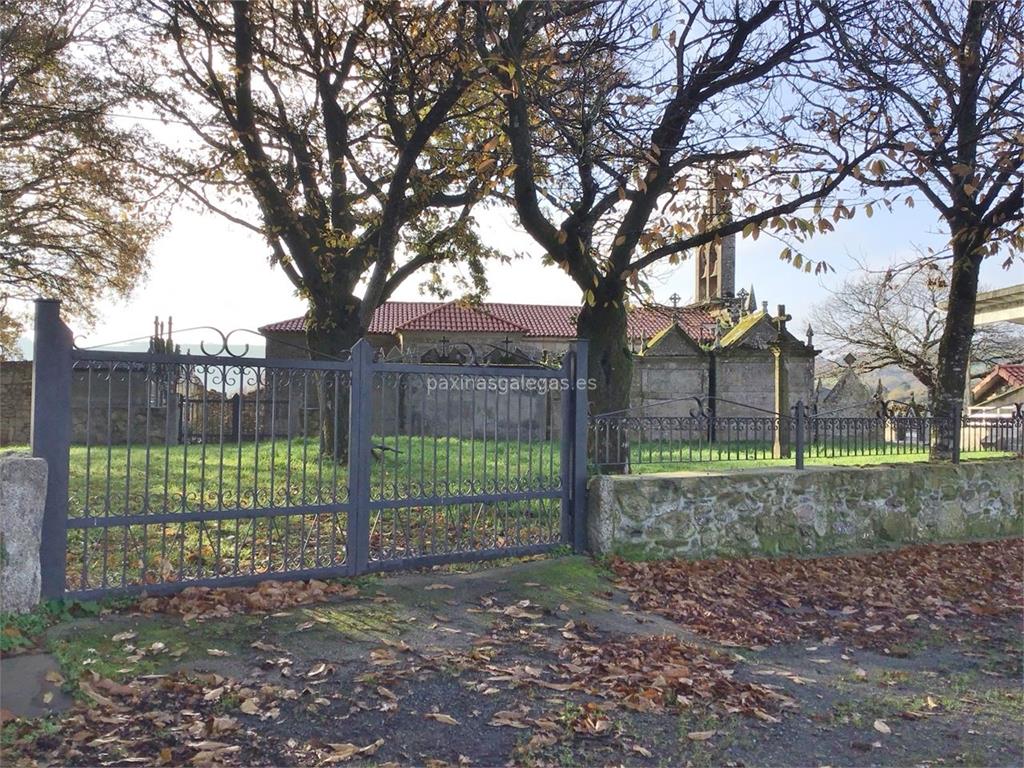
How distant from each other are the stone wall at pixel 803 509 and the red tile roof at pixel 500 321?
1681cm

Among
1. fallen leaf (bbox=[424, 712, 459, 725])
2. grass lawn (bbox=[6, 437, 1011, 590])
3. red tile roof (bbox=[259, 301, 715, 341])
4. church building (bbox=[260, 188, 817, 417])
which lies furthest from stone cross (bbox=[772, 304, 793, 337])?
fallen leaf (bbox=[424, 712, 459, 725])

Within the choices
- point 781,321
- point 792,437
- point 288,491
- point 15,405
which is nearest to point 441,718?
point 288,491

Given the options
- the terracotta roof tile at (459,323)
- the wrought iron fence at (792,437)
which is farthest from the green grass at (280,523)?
the terracotta roof tile at (459,323)

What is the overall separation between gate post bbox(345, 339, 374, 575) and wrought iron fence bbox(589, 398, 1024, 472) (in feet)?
8.10

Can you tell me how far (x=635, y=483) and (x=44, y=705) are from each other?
5.12 m

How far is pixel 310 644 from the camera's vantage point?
4.93 meters

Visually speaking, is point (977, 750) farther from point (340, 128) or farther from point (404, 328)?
point (404, 328)

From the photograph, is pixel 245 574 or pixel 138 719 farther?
pixel 245 574

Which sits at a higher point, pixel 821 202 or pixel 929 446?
pixel 821 202

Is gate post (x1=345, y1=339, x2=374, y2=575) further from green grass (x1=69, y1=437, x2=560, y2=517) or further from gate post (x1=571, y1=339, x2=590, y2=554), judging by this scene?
gate post (x1=571, y1=339, x2=590, y2=554)

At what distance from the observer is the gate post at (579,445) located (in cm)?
732

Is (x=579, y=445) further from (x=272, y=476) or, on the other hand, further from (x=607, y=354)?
(x=272, y=476)

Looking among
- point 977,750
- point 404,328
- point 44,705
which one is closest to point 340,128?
point 44,705

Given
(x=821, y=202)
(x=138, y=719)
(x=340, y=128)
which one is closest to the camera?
(x=138, y=719)
